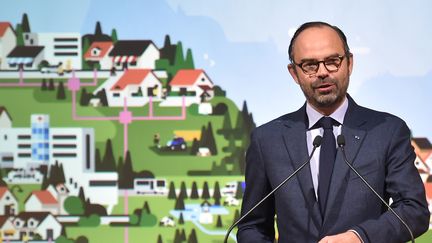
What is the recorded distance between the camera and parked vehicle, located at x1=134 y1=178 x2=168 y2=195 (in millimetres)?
3770

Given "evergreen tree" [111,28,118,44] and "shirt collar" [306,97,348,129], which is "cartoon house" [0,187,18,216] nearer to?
"evergreen tree" [111,28,118,44]

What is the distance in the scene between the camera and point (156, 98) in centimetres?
380

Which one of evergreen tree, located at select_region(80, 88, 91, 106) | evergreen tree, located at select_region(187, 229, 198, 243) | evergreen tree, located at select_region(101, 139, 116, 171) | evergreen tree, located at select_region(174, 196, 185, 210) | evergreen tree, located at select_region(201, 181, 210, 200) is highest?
evergreen tree, located at select_region(80, 88, 91, 106)

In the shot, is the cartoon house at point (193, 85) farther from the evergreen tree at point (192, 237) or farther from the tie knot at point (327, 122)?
the tie knot at point (327, 122)

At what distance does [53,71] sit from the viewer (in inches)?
151

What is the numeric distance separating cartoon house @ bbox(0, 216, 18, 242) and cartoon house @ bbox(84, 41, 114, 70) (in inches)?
33.9

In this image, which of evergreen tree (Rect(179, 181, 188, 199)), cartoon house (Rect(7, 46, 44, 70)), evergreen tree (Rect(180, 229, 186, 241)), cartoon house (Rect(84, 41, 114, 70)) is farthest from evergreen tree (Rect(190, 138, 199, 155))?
cartoon house (Rect(7, 46, 44, 70))

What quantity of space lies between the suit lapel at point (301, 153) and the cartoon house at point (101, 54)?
6.50 ft

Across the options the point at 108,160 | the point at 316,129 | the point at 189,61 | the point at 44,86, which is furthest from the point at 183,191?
the point at 316,129

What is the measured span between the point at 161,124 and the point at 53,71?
580 mm

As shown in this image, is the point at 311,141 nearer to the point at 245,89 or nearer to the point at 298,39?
the point at 298,39

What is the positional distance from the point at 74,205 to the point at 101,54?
73 cm

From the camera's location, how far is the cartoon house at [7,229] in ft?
12.8

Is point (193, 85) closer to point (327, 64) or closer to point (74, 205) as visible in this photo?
point (74, 205)
